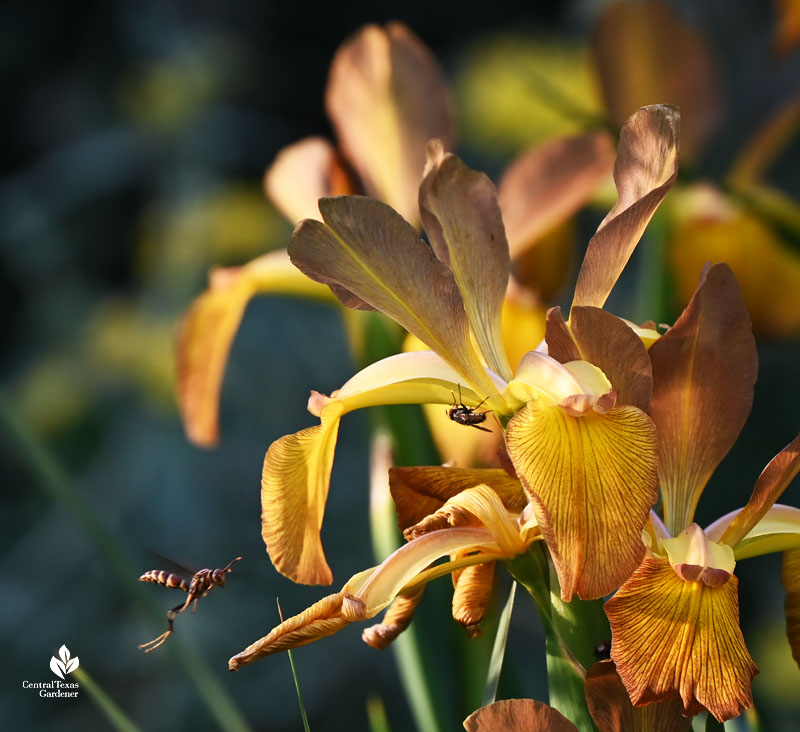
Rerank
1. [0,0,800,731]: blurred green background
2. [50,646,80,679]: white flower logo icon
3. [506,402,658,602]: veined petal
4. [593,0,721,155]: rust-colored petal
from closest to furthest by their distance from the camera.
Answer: [506,402,658,602]: veined petal < [50,646,80,679]: white flower logo icon < [593,0,721,155]: rust-colored petal < [0,0,800,731]: blurred green background

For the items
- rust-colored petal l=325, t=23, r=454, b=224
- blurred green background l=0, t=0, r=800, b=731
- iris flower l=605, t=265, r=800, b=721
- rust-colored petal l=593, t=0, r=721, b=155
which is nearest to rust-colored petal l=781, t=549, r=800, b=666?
Answer: iris flower l=605, t=265, r=800, b=721

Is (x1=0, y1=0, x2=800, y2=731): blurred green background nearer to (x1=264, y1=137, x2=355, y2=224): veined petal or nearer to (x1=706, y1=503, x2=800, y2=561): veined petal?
(x1=264, y1=137, x2=355, y2=224): veined petal

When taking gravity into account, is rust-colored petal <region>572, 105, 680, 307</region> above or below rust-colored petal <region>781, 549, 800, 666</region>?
above

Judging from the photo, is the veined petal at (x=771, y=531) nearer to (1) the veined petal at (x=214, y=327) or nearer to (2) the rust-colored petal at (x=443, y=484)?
(2) the rust-colored petal at (x=443, y=484)

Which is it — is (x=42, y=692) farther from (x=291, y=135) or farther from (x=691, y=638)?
(x=291, y=135)

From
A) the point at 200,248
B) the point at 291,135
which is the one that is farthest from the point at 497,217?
the point at 291,135

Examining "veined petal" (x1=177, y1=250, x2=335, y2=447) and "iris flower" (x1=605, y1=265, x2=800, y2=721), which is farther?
"veined petal" (x1=177, y1=250, x2=335, y2=447)

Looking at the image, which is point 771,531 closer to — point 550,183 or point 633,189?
point 633,189
